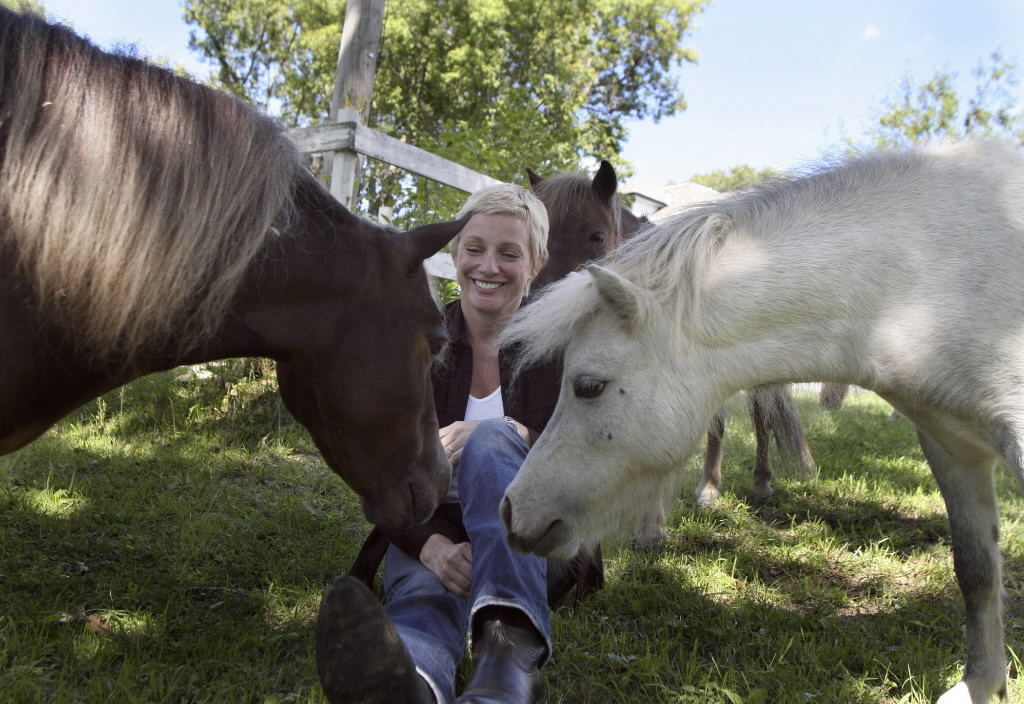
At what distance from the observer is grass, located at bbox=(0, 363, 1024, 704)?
7.86ft

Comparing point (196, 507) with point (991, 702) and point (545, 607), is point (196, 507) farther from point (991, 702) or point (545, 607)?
point (991, 702)

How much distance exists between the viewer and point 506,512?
7.33ft

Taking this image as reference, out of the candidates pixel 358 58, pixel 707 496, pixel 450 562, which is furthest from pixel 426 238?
pixel 358 58

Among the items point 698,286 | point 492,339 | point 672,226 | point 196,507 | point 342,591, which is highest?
point 672,226

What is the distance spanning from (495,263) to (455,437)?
75cm

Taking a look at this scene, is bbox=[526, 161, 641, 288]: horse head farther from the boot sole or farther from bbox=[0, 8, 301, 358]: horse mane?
the boot sole

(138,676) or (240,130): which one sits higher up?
(240,130)

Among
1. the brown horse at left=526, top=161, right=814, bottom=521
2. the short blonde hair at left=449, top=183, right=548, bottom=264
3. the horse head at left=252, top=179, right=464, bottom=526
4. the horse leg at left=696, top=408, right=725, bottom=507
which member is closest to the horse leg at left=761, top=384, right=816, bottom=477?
the brown horse at left=526, top=161, right=814, bottom=521

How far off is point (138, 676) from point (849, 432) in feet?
21.5

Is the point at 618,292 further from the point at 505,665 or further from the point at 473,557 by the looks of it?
the point at 505,665

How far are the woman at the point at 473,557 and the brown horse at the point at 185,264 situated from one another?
14.5 inches

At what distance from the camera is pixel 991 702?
2445mm

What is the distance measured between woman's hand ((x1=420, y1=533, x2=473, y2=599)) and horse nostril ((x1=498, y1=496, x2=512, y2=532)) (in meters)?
0.22

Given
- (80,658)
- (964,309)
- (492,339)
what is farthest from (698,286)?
(80,658)
